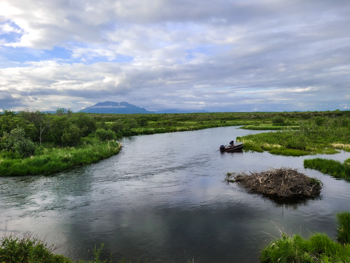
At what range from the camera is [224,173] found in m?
29.3

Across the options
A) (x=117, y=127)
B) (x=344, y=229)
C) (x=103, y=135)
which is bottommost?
(x=344, y=229)

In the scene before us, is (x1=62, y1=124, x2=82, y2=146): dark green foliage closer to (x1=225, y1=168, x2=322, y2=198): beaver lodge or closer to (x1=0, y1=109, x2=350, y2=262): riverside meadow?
(x1=0, y1=109, x2=350, y2=262): riverside meadow

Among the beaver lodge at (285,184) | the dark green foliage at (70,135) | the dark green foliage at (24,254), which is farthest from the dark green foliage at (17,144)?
the beaver lodge at (285,184)

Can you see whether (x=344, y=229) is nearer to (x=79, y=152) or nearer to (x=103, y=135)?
(x=79, y=152)

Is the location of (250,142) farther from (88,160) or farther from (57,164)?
(57,164)

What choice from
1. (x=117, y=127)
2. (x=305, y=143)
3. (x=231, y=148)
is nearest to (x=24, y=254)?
(x=231, y=148)

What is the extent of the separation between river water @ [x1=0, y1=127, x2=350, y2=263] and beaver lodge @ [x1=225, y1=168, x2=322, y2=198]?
0.97 meters

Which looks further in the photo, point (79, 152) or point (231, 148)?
point (231, 148)

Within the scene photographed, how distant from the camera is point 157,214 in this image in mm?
17484

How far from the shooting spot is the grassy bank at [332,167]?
26172mm

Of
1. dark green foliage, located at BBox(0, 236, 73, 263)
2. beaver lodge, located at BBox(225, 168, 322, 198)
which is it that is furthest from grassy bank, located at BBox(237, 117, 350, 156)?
dark green foliage, located at BBox(0, 236, 73, 263)

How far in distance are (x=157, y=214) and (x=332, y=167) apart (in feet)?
79.5

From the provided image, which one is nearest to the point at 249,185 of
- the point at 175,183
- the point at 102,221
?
the point at 175,183

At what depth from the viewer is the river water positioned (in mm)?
12970
